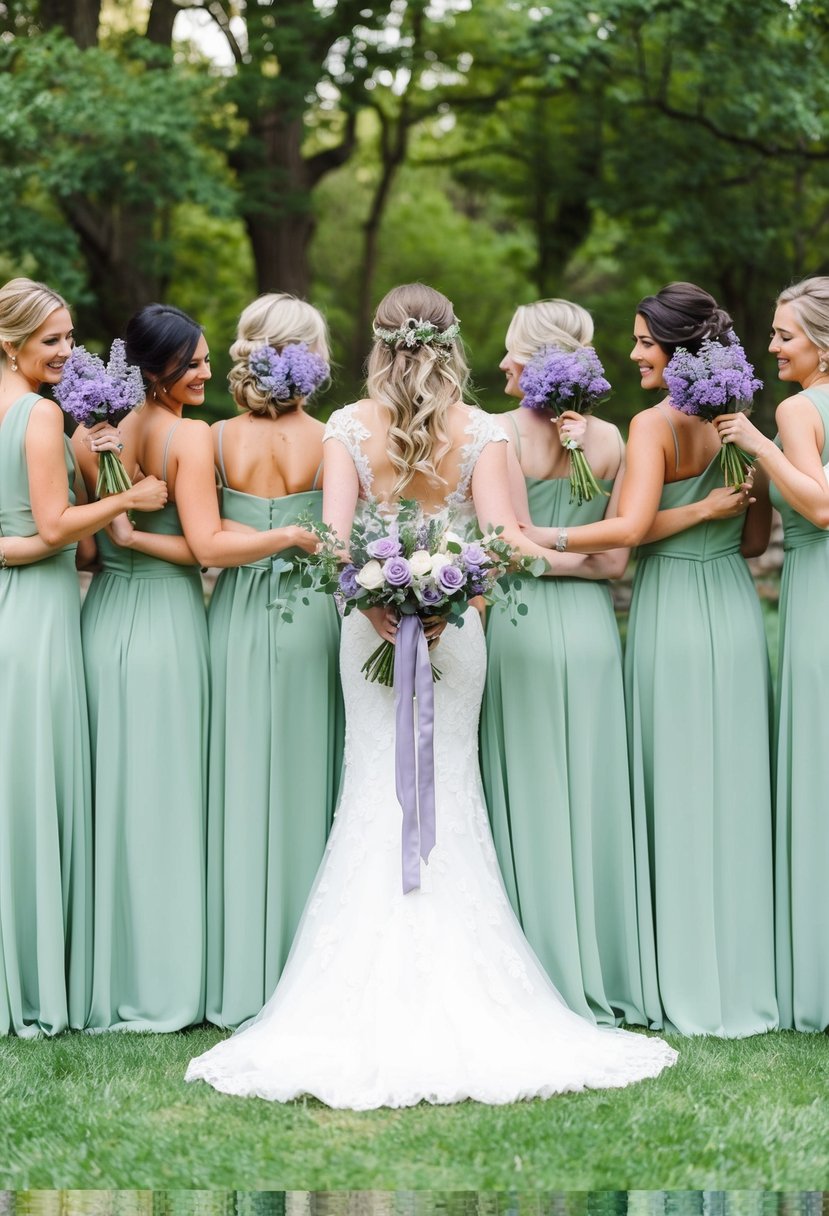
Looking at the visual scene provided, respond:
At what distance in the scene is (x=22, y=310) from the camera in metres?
5.69

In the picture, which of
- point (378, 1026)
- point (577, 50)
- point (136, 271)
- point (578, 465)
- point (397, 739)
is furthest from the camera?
point (136, 271)

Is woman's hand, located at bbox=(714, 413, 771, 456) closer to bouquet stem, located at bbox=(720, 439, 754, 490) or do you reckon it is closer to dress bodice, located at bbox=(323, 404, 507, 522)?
bouquet stem, located at bbox=(720, 439, 754, 490)

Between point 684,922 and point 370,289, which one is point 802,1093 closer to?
point 684,922

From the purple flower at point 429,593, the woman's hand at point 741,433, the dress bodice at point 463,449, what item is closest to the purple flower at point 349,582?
the purple flower at point 429,593

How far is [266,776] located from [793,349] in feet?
9.37

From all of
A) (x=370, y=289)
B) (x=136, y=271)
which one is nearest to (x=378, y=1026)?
(x=136, y=271)

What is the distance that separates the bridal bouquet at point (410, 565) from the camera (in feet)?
16.0

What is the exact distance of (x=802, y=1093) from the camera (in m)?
4.91

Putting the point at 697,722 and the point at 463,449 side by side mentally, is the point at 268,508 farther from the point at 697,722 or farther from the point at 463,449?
the point at 697,722

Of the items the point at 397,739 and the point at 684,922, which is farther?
the point at 684,922

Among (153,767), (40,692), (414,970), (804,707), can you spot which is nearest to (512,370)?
(804,707)

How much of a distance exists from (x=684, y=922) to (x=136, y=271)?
11.4m

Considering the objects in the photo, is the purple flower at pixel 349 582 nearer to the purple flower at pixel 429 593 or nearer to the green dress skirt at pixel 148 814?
the purple flower at pixel 429 593

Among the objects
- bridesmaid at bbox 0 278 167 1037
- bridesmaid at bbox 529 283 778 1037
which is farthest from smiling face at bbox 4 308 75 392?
bridesmaid at bbox 529 283 778 1037
